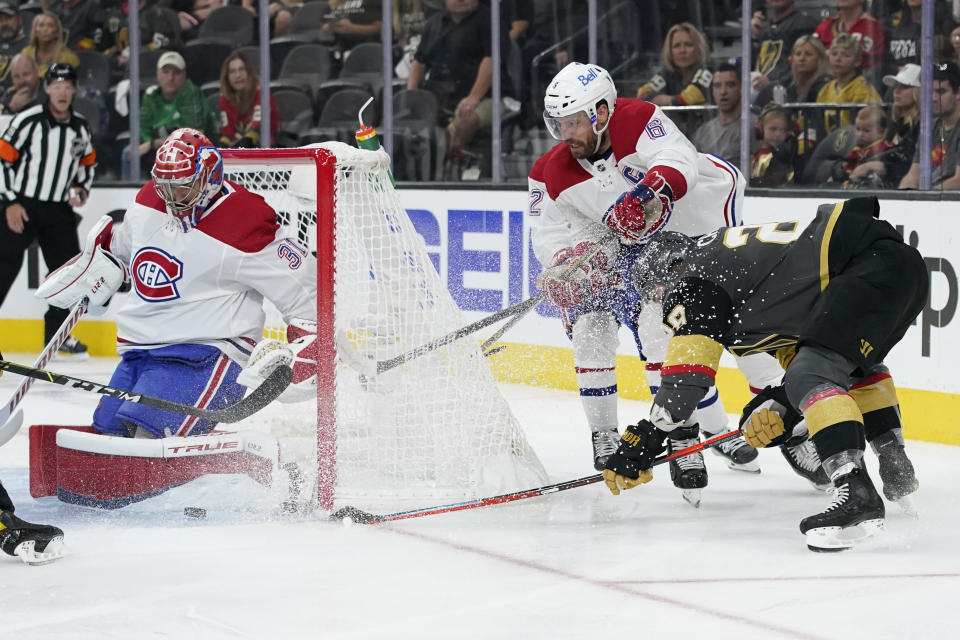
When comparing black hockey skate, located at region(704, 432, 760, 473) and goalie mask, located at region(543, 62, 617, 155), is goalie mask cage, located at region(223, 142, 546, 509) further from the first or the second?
black hockey skate, located at region(704, 432, 760, 473)

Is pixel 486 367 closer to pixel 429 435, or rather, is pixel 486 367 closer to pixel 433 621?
pixel 429 435

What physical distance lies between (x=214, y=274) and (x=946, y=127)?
230 centimetres

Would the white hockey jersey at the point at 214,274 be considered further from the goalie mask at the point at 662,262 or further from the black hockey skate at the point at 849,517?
the black hockey skate at the point at 849,517

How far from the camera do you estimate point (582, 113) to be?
3230 millimetres

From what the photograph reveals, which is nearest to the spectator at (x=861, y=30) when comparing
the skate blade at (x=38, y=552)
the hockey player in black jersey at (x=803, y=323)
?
the hockey player in black jersey at (x=803, y=323)

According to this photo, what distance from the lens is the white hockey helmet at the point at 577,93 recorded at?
126 inches

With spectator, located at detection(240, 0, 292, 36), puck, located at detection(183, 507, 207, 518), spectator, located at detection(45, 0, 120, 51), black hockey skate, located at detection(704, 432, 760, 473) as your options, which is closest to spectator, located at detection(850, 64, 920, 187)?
black hockey skate, located at detection(704, 432, 760, 473)

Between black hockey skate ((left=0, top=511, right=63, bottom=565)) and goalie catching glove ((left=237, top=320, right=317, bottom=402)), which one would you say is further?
goalie catching glove ((left=237, top=320, right=317, bottom=402))

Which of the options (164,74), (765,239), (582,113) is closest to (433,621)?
(765,239)

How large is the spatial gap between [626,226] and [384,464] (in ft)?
2.60

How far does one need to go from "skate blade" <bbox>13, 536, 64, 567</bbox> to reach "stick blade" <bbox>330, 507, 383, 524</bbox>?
62 cm

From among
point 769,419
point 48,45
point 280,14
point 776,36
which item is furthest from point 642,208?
point 48,45

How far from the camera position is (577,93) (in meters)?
3.20

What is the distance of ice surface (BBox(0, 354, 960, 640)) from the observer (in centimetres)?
227
